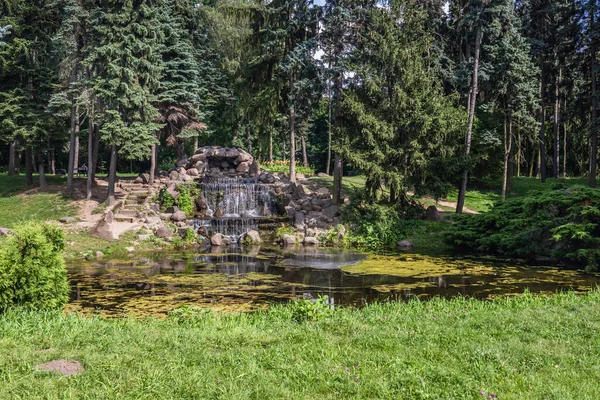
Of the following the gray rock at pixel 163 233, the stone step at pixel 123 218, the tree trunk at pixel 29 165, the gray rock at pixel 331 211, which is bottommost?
the gray rock at pixel 163 233

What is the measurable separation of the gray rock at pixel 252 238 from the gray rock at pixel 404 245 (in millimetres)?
6723

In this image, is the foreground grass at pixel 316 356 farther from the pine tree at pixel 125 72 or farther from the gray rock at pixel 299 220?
the pine tree at pixel 125 72

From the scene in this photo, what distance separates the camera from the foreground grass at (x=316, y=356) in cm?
495

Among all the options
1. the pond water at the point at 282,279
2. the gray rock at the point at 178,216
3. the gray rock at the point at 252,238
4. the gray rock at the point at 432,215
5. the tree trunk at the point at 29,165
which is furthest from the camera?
the tree trunk at the point at 29,165

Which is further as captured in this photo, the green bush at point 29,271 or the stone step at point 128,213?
the stone step at point 128,213

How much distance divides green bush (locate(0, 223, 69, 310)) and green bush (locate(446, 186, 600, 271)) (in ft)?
48.9

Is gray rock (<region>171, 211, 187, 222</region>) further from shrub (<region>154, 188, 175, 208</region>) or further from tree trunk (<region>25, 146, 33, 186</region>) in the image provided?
tree trunk (<region>25, 146, 33, 186</region>)

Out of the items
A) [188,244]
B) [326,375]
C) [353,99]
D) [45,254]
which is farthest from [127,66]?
[326,375]

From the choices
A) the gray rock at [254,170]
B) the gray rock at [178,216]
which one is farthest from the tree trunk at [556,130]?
the gray rock at [178,216]

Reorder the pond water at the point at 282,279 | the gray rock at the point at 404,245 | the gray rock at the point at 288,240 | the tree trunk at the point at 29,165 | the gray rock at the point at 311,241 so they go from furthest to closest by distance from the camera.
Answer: the tree trunk at the point at 29,165
the gray rock at the point at 311,241
the gray rock at the point at 288,240
the gray rock at the point at 404,245
the pond water at the point at 282,279

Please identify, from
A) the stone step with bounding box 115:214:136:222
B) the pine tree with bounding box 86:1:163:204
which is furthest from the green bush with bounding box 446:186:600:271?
the pine tree with bounding box 86:1:163:204

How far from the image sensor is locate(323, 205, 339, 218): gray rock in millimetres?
25578

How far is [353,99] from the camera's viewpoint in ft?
77.4

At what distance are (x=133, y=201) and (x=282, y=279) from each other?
1422 cm
